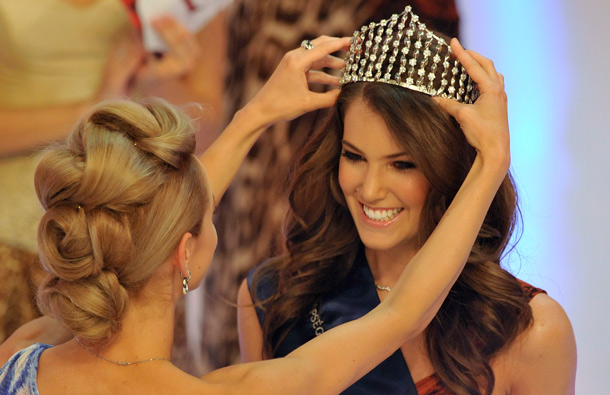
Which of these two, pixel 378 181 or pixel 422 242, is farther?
pixel 422 242

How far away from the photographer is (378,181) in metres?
1.71

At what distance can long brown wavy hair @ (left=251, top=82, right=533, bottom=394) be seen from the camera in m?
1.69

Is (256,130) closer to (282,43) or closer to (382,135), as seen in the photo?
(382,135)

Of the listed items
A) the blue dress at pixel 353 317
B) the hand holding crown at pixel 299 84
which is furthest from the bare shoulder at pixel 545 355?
the hand holding crown at pixel 299 84

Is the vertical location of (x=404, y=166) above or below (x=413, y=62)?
below

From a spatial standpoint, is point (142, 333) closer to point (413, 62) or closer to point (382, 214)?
point (382, 214)

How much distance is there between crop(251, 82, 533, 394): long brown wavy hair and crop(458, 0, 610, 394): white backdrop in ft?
1.73

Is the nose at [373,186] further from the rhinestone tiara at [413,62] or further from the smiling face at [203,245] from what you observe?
the smiling face at [203,245]

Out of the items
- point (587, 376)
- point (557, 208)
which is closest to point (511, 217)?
point (557, 208)

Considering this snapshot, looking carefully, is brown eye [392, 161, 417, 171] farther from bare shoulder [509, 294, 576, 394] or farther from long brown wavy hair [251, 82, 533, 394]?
bare shoulder [509, 294, 576, 394]

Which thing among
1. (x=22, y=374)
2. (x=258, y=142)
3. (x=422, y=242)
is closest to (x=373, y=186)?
(x=422, y=242)

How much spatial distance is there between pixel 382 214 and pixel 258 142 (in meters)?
1.05

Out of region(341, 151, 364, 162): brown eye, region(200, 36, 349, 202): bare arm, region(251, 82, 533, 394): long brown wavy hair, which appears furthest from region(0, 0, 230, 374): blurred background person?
region(341, 151, 364, 162): brown eye

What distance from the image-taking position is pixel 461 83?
1.65 metres
